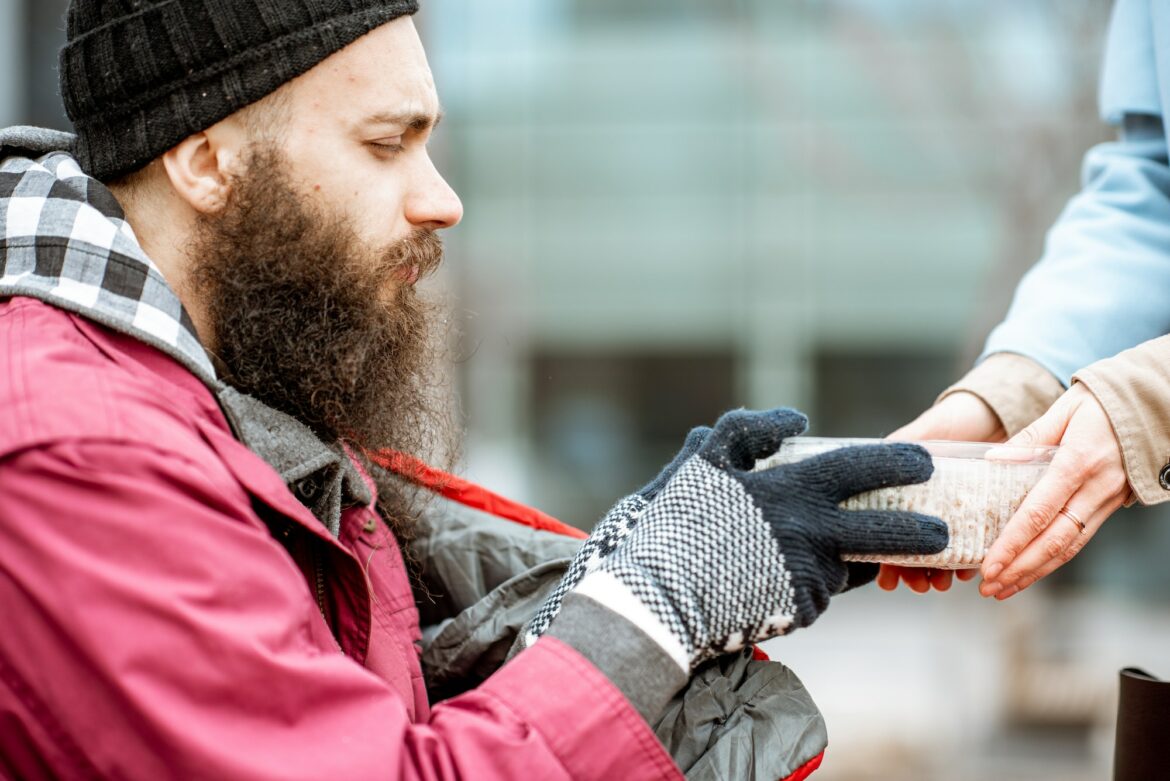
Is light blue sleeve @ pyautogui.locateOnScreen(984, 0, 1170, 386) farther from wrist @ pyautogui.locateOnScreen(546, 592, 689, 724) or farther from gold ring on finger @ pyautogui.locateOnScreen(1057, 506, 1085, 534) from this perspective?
wrist @ pyautogui.locateOnScreen(546, 592, 689, 724)

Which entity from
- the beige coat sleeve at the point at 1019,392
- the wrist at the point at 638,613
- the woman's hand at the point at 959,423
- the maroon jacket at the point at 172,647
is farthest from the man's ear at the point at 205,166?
the beige coat sleeve at the point at 1019,392

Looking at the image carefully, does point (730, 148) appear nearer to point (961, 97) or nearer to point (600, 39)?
point (600, 39)

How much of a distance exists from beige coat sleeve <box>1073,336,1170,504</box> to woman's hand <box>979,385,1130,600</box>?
16 millimetres

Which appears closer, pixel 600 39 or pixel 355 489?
pixel 355 489

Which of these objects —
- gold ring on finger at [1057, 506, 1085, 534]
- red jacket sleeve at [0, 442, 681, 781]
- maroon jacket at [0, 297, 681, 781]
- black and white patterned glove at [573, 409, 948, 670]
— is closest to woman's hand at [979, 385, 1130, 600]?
gold ring on finger at [1057, 506, 1085, 534]

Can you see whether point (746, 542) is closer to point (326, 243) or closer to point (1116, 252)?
point (326, 243)


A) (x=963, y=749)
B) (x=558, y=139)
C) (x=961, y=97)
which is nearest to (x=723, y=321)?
(x=558, y=139)

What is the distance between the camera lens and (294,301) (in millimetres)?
2111

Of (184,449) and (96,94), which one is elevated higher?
(96,94)

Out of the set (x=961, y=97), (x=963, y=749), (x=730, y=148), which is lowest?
(x=963, y=749)

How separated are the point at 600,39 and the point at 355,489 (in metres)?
12.2

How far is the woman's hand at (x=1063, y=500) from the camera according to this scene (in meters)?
1.89

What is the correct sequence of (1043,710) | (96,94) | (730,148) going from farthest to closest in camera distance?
1. (730,148)
2. (1043,710)
3. (96,94)

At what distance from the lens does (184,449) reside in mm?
1606
